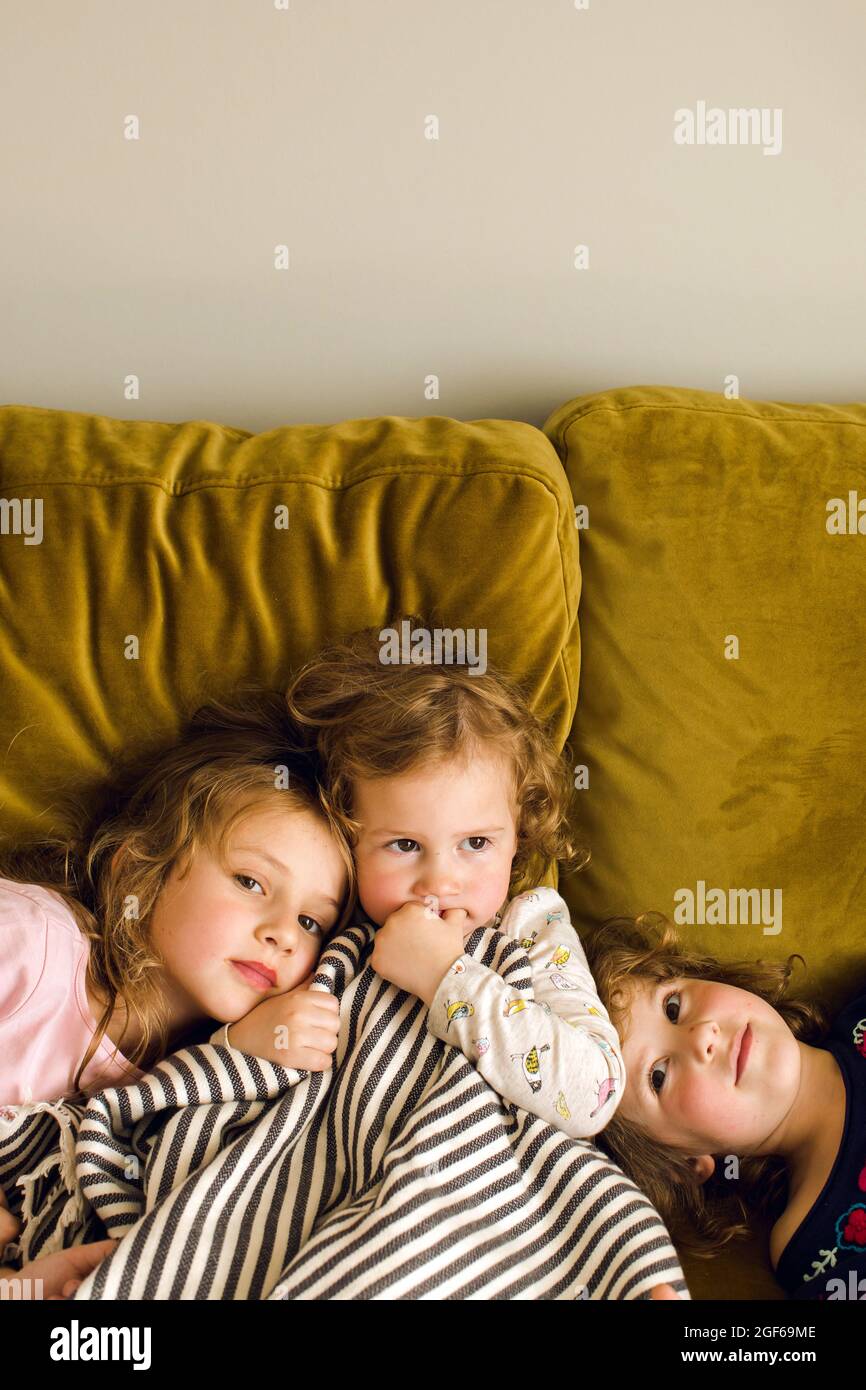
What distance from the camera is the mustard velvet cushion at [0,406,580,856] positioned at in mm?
1313

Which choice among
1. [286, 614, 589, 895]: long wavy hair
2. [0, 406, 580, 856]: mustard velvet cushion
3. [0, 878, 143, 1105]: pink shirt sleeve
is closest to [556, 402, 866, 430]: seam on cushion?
[0, 406, 580, 856]: mustard velvet cushion

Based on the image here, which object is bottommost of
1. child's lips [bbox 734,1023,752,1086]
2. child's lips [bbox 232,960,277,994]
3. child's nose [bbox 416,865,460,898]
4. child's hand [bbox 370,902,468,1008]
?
child's lips [bbox 734,1023,752,1086]

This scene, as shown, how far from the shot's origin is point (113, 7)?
1.47m

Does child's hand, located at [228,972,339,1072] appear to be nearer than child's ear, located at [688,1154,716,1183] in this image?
Yes

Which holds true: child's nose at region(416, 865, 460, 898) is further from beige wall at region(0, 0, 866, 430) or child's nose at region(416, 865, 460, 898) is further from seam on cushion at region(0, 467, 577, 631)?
beige wall at region(0, 0, 866, 430)

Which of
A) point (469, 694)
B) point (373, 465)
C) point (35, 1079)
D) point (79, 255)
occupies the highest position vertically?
point (79, 255)

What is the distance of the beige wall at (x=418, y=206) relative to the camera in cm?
148

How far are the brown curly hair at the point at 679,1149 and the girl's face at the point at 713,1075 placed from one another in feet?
0.08

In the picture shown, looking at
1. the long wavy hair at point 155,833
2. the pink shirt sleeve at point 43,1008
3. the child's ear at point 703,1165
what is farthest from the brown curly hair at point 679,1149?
the pink shirt sleeve at point 43,1008

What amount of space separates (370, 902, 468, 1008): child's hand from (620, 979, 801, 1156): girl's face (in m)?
0.26

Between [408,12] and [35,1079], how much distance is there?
4.59 ft

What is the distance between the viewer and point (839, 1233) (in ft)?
3.85

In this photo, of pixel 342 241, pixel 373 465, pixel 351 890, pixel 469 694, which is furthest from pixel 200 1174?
pixel 342 241

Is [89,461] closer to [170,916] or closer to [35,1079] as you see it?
[170,916]
